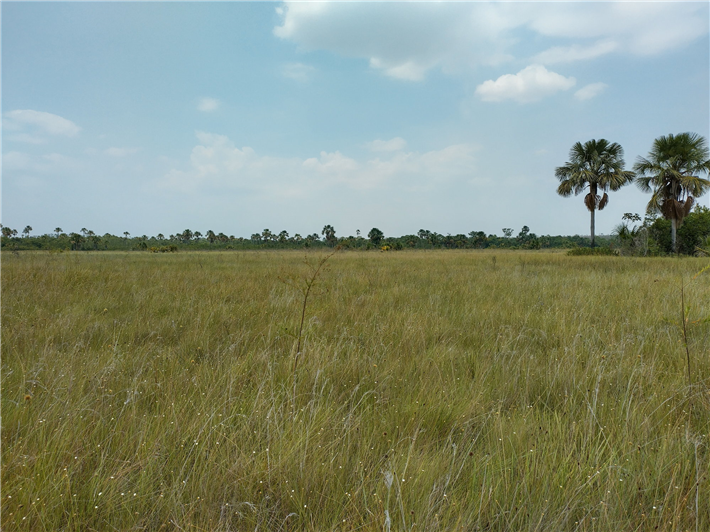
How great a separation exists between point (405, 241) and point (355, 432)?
8582 centimetres

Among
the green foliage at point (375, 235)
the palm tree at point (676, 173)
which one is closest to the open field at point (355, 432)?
the palm tree at point (676, 173)

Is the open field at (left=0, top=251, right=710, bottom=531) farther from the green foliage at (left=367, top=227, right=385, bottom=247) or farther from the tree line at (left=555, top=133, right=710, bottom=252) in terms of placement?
the green foliage at (left=367, top=227, right=385, bottom=247)

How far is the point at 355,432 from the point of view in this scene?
171cm

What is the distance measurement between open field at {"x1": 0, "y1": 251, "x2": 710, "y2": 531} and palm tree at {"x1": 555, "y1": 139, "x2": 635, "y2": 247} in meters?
33.8

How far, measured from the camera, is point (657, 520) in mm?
1224

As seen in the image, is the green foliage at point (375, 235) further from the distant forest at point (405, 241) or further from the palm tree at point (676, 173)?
the palm tree at point (676, 173)

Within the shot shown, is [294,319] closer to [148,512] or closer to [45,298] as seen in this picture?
[148,512]

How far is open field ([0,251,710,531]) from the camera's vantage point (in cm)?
126

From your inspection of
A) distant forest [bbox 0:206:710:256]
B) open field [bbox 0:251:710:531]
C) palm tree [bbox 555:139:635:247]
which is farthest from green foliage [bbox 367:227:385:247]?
open field [bbox 0:251:710:531]

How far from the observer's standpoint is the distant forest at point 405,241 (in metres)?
26.5

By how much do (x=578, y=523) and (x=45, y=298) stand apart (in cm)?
671

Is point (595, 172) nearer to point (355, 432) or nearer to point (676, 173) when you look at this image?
point (676, 173)

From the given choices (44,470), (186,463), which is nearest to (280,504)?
(186,463)

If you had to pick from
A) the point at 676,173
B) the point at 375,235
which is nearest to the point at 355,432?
the point at 676,173
